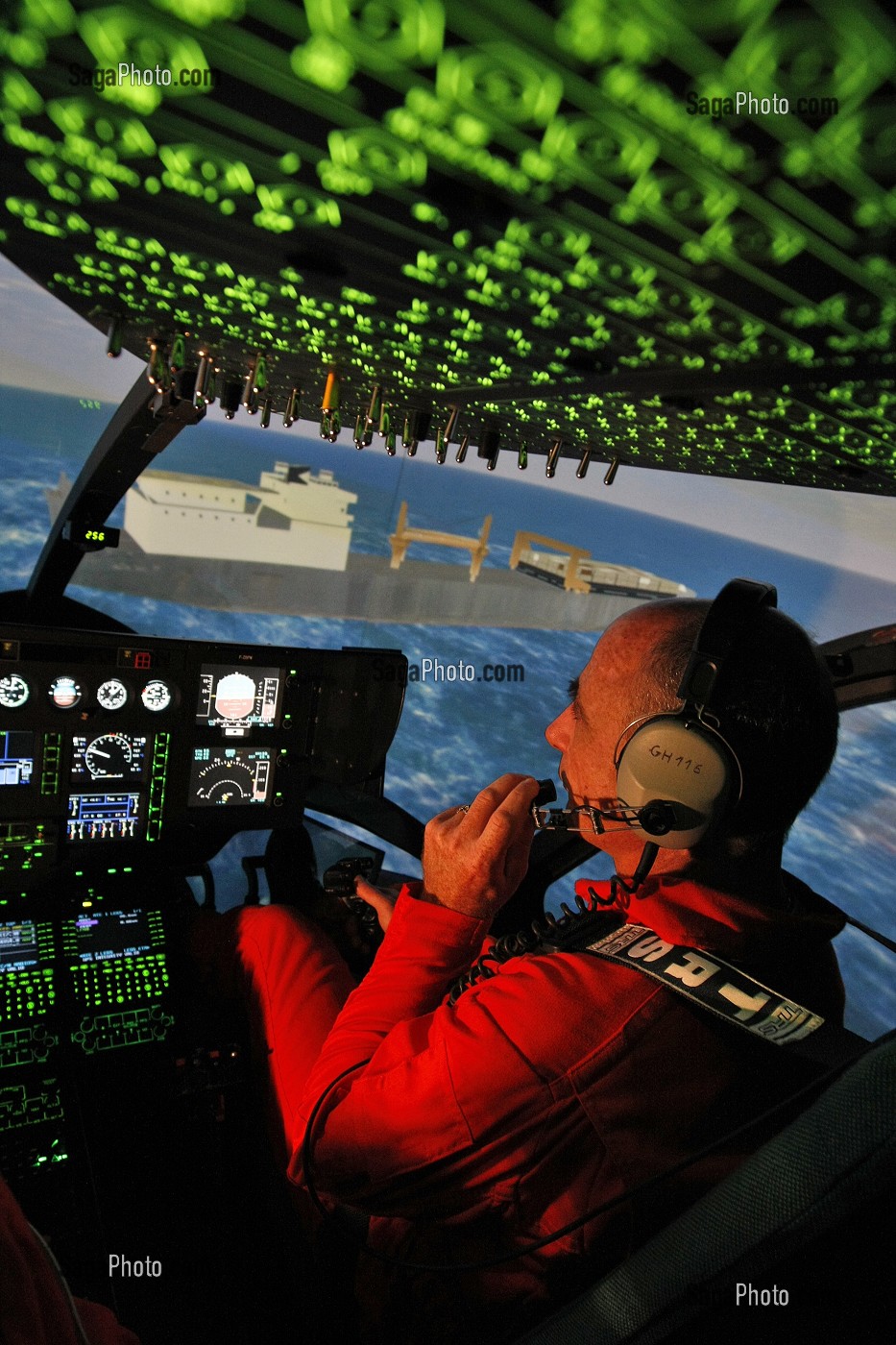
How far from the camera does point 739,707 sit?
76 centimetres

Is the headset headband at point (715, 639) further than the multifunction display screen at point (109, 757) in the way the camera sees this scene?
No

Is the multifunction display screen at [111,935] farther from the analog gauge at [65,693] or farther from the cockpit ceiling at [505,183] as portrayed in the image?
the cockpit ceiling at [505,183]

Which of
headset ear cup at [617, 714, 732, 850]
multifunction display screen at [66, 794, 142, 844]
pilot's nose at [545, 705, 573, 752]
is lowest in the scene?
multifunction display screen at [66, 794, 142, 844]

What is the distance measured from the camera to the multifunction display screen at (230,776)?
1.79 meters

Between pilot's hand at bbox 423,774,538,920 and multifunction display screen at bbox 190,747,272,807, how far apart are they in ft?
3.39

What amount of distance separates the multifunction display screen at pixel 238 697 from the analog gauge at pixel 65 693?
0.87 ft

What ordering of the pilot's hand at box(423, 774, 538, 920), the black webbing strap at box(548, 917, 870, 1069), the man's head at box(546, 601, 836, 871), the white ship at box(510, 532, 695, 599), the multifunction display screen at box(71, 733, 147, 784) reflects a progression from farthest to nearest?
the white ship at box(510, 532, 695, 599) → the multifunction display screen at box(71, 733, 147, 784) → the pilot's hand at box(423, 774, 538, 920) → the man's head at box(546, 601, 836, 871) → the black webbing strap at box(548, 917, 870, 1069)

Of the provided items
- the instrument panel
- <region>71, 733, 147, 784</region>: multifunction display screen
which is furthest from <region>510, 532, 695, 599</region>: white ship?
<region>71, 733, 147, 784</region>: multifunction display screen

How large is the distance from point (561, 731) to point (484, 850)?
20 centimetres

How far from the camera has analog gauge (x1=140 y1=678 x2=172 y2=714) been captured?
5.53 ft

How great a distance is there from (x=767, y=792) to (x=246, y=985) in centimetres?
110

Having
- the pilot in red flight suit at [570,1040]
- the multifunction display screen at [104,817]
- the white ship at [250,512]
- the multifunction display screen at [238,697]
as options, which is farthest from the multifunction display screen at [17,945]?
the white ship at [250,512]

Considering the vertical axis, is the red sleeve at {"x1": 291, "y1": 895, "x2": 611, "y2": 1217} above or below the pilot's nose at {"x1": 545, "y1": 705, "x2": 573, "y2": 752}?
below

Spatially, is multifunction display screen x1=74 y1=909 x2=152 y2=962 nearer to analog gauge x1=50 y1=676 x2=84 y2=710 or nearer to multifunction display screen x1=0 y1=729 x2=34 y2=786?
multifunction display screen x1=0 y1=729 x2=34 y2=786
